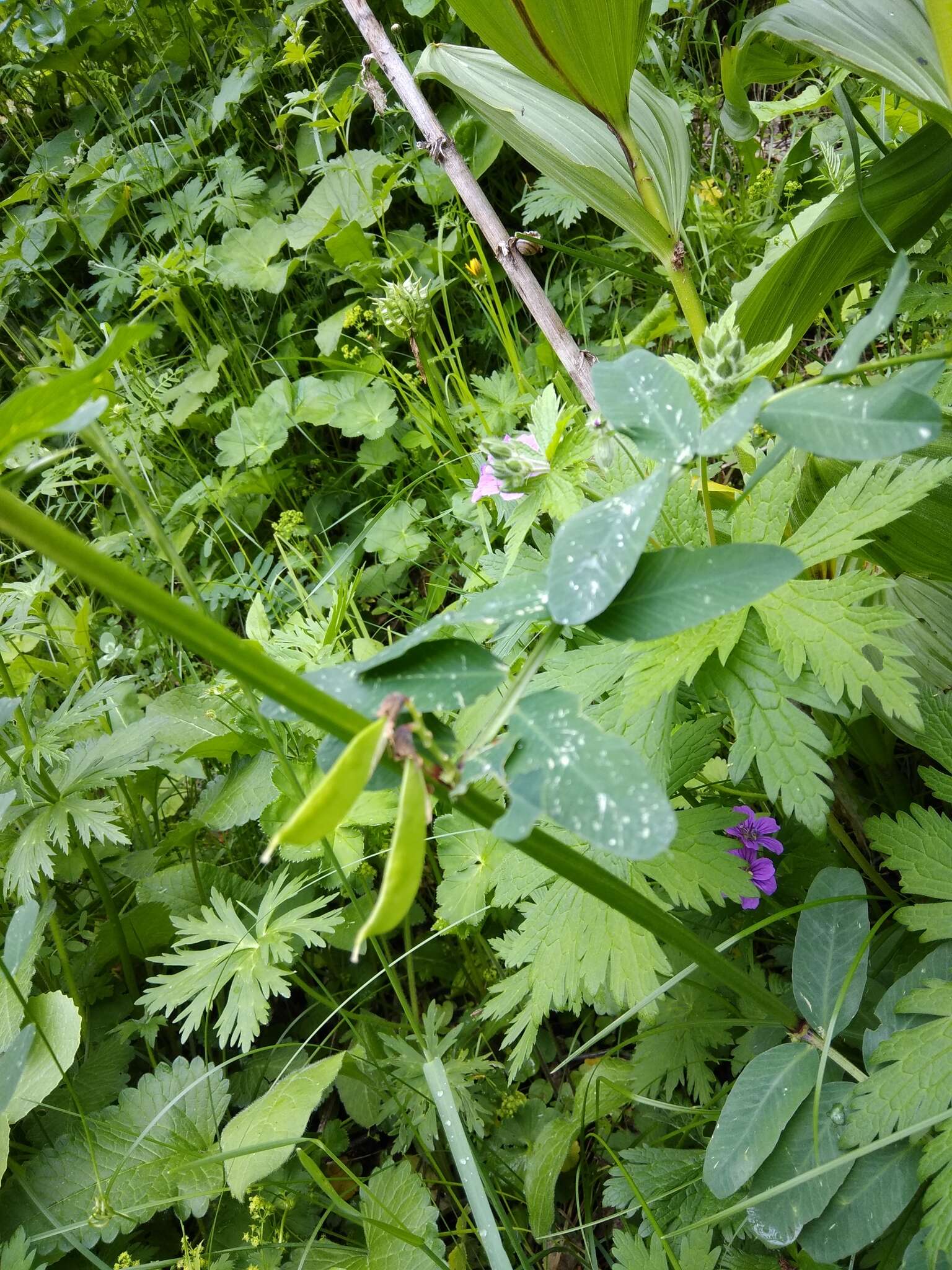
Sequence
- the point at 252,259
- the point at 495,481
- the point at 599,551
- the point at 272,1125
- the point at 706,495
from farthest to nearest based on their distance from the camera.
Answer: the point at 252,259 → the point at 495,481 → the point at 272,1125 → the point at 706,495 → the point at 599,551

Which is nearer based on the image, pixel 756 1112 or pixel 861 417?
pixel 861 417

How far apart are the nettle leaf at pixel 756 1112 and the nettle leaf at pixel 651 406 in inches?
21.7

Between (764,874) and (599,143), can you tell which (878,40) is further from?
(764,874)

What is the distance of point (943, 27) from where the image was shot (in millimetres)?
884

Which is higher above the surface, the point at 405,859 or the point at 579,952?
the point at 405,859

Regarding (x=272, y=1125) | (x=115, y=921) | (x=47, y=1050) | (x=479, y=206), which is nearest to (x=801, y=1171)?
(x=272, y=1125)

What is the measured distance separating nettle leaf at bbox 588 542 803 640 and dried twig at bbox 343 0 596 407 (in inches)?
30.9

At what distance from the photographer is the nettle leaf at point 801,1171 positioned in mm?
728

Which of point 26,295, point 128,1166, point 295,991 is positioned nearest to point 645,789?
point 128,1166

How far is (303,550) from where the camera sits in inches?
78.8

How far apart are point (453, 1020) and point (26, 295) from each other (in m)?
2.77

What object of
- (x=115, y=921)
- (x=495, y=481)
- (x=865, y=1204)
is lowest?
(x=865, y=1204)

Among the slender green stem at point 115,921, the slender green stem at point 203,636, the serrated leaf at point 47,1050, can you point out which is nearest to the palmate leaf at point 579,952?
the slender green stem at point 203,636

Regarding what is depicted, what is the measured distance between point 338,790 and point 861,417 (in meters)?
0.30
